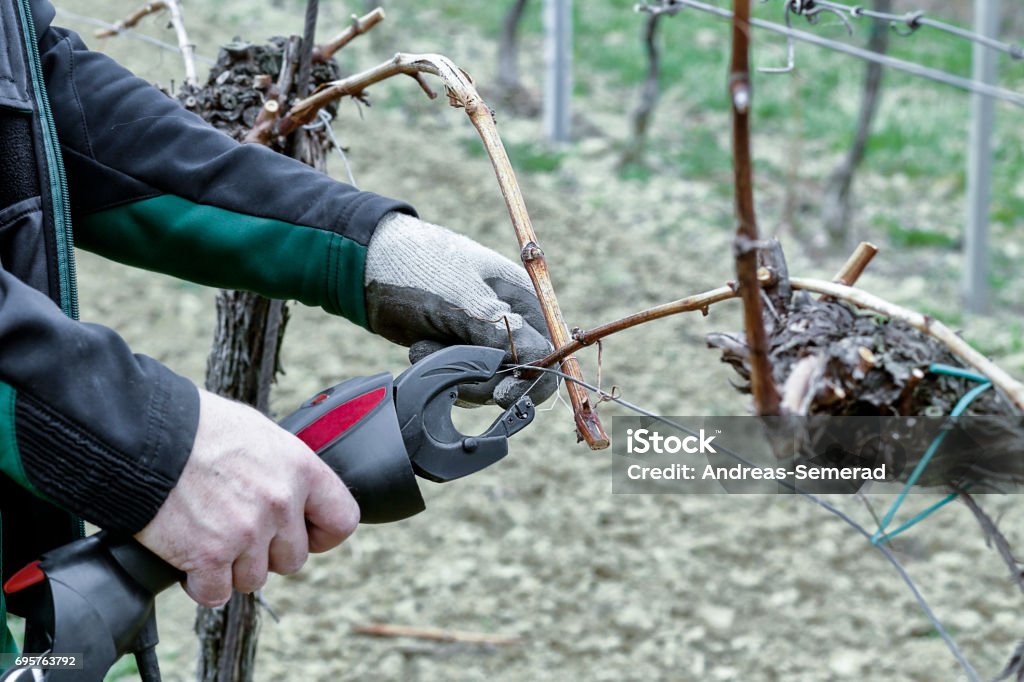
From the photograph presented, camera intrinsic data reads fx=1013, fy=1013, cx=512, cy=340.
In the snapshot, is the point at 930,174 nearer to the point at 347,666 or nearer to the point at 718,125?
the point at 718,125

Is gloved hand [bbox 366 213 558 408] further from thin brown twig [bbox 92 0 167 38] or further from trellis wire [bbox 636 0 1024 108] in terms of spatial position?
thin brown twig [bbox 92 0 167 38]

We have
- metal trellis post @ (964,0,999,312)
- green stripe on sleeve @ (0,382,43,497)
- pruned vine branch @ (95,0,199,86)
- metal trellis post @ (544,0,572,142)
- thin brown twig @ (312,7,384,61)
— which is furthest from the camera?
metal trellis post @ (544,0,572,142)

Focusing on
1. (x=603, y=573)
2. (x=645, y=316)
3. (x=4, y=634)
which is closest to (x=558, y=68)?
(x=603, y=573)

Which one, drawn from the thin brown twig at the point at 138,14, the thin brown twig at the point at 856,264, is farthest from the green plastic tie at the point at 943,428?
the thin brown twig at the point at 138,14

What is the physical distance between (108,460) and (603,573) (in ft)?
6.29

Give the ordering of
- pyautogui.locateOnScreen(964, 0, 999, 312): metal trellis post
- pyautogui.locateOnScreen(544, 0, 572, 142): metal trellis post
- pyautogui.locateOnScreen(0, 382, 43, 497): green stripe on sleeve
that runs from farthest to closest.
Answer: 1. pyautogui.locateOnScreen(544, 0, 572, 142): metal trellis post
2. pyautogui.locateOnScreen(964, 0, 999, 312): metal trellis post
3. pyautogui.locateOnScreen(0, 382, 43, 497): green stripe on sleeve

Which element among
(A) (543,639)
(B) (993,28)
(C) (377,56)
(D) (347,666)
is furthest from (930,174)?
(D) (347,666)

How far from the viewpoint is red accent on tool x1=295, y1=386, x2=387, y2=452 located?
1.11 m

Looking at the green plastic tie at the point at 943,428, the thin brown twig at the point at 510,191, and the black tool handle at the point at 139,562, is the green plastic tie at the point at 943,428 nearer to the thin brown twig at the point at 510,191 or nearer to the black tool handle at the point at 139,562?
the thin brown twig at the point at 510,191

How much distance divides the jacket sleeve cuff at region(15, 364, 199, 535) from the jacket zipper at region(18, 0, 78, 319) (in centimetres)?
25

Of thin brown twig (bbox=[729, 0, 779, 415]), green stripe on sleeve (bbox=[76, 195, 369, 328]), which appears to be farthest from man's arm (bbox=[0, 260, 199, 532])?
thin brown twig (bbox=[729, 0, 779, 415])

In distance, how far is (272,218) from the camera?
129 cm

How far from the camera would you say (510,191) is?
3.97 ft

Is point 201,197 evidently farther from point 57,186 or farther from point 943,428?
point 943,428
